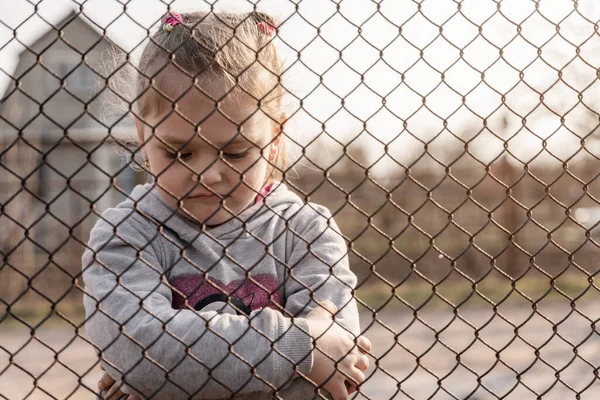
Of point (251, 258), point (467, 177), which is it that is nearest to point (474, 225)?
point (467, 177)

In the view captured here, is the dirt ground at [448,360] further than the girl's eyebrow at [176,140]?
Yes

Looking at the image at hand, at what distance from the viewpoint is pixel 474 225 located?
10430mm

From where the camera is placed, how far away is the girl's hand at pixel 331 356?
70.2 inches

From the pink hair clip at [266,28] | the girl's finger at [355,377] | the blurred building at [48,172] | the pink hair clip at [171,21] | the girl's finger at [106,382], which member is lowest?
the blurred building at [48,172]

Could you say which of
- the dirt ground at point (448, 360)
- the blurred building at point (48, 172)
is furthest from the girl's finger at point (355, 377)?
the blurred building at point (48, 172)

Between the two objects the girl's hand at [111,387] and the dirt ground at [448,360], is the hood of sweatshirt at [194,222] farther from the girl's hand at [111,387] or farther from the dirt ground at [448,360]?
the dirt ground at [448,360]

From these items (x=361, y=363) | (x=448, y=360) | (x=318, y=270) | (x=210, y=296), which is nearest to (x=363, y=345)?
(x=361, y=363)

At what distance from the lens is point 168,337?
1667 mm

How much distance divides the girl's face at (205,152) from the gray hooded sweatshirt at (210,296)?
0.08 metres

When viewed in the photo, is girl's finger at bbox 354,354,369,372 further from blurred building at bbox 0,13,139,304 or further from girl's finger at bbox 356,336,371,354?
blurred building at bbox 0,13,139,304

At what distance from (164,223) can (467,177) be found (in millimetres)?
8524

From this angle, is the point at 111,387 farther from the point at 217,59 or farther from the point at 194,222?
the point at 217,59

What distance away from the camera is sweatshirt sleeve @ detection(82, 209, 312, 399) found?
1.67 metres

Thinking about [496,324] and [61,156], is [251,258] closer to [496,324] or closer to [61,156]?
[496,324]
